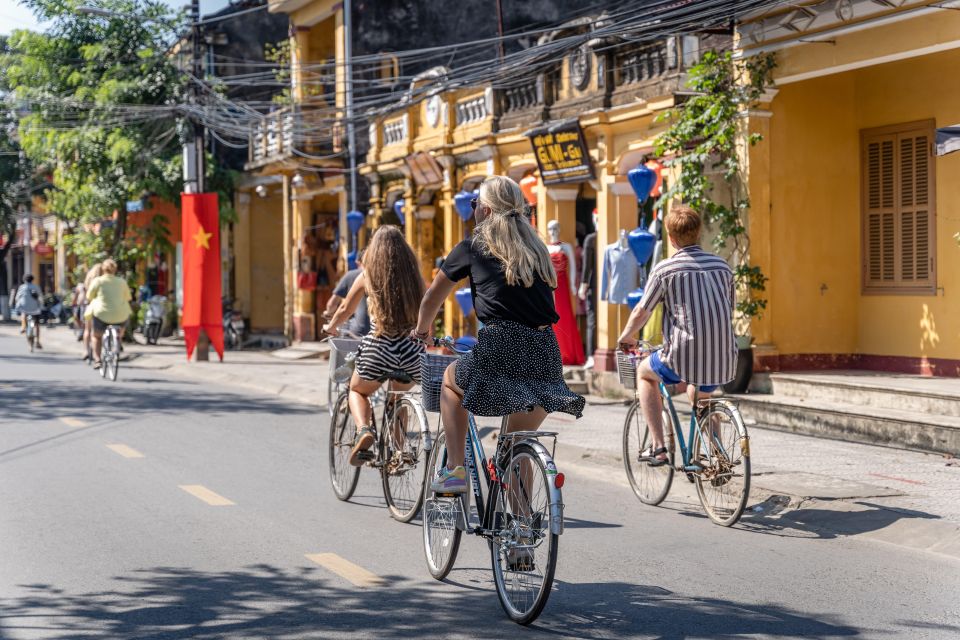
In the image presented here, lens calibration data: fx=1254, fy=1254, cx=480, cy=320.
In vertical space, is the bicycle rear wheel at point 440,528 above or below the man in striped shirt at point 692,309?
below

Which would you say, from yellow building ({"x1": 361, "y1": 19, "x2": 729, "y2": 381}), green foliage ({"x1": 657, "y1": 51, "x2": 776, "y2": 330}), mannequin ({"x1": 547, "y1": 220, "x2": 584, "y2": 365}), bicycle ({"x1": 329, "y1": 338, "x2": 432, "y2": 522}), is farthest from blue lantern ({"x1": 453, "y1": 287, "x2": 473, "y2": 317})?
bicycle ({"x1": 329, "y1": 338, "x2": 432, "y2": 522})

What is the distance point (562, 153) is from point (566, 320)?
239 cm

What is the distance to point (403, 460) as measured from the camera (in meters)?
7.79

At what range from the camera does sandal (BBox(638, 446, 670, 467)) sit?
26.5 ft

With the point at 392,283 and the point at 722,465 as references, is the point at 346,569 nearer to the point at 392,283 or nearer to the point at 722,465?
the point at 392,283

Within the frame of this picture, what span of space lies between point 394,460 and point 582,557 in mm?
1531

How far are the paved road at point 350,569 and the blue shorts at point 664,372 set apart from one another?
0.86 metres

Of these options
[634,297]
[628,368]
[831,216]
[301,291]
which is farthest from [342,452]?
[301,291]

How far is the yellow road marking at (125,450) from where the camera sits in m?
10.8

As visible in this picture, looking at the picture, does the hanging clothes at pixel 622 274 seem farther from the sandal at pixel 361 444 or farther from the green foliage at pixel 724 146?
the sandal at pixel 361 444

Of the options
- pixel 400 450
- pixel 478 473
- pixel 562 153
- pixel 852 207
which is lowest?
pixel 400 450

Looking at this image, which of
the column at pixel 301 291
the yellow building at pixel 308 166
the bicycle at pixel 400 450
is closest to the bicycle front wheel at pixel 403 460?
the bicycle at pixel 400 450

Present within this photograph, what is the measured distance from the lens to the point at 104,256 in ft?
99.1

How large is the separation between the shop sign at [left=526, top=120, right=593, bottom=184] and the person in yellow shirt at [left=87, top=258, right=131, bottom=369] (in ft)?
22.5
